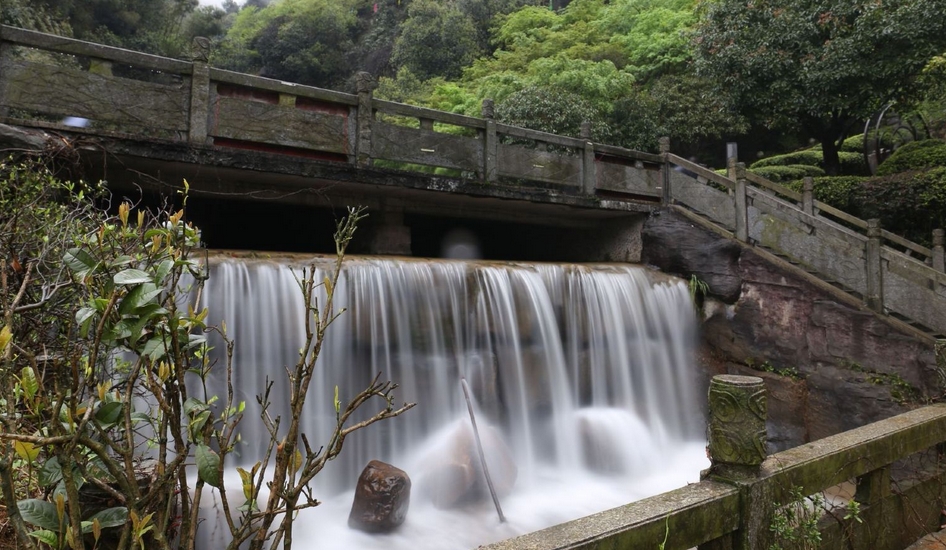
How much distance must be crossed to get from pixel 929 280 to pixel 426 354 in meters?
6.42

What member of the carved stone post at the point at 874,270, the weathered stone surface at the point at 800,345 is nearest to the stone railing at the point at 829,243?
the carved stone post at the point at 874,270

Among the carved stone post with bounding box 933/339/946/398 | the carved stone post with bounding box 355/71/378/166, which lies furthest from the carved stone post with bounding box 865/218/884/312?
the carved stone post with bounding box 355/71/378/166

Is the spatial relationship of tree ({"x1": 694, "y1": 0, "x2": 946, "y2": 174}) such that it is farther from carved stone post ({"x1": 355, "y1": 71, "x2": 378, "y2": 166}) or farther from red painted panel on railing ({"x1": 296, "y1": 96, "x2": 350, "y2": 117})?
red painted panel on railing ({"x1": 296, "y1": 96, "x2": 350, "y2": 117})

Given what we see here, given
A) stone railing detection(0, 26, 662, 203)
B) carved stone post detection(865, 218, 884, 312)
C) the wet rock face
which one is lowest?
the wet rock face

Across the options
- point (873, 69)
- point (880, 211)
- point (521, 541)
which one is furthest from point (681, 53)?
point (521, 541)

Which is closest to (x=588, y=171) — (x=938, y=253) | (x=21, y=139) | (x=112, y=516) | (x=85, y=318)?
(x=938, y=253)

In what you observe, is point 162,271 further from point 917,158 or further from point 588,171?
point 917,158

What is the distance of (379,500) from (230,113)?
4.56 metres

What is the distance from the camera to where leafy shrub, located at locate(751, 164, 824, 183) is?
14.9m

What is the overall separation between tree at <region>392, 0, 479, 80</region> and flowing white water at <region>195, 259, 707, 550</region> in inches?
730

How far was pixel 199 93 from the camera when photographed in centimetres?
609

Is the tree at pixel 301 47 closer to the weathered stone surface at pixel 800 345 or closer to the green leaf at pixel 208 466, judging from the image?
the weathered stone surface at pixel 800 345

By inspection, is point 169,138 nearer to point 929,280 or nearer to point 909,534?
point 909,534

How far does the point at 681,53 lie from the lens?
1844 cm
